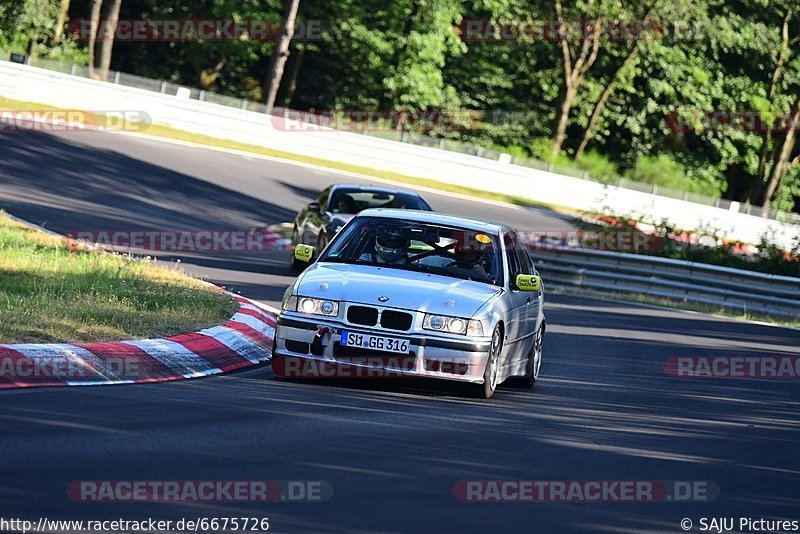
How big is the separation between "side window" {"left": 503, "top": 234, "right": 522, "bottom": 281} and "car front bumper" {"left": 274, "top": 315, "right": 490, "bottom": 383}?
1.46 metres

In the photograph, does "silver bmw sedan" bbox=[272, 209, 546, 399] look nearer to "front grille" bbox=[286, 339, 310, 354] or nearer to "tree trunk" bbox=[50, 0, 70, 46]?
"front grille" bbox=[286, 339, 310, 354]

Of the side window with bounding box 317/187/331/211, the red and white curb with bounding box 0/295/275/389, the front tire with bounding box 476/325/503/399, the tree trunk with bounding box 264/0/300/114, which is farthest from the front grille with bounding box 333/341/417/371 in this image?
the tree trunk with bounding box 264/0/300/114

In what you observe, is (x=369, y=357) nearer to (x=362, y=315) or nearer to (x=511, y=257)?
(x=362, y=315)

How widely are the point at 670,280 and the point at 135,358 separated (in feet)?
54.5

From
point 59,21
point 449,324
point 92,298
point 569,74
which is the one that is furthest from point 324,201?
point 569,74

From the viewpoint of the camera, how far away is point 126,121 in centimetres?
3994

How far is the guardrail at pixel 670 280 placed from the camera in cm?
2347

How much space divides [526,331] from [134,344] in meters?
3.48

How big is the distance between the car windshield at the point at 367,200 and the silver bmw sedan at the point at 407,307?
8790mm

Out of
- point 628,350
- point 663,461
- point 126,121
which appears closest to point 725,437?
point 663,461

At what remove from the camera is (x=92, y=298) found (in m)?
11.7

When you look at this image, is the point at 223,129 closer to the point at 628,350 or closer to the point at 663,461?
the point at 628,350

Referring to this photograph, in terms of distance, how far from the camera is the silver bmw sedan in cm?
968

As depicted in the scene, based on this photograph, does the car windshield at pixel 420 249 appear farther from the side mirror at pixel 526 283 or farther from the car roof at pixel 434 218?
the side mirror at pixel 526 283
